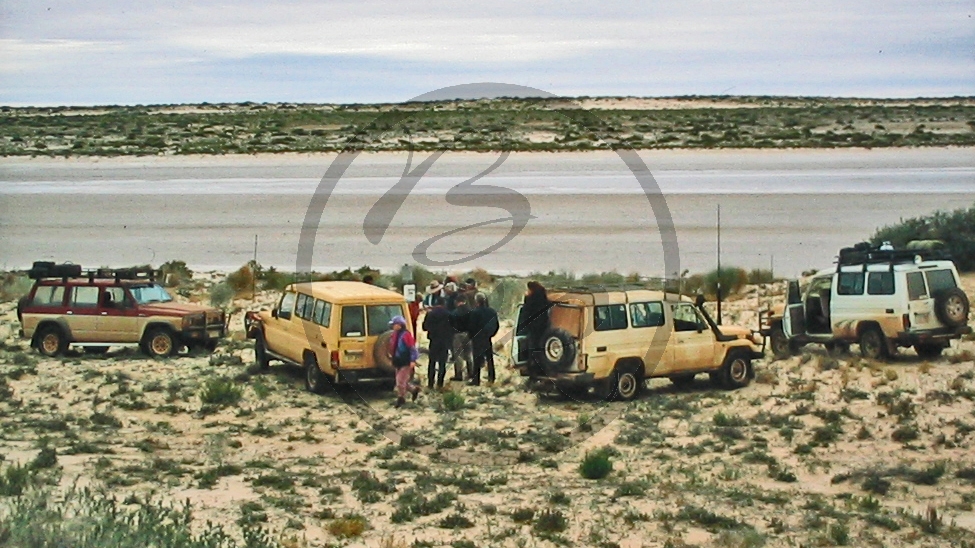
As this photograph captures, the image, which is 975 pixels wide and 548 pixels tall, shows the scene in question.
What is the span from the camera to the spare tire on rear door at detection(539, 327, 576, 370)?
19672mm

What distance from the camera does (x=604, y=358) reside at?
780 inches

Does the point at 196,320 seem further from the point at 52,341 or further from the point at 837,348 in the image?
the point at 837,348

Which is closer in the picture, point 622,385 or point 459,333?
point 622,385

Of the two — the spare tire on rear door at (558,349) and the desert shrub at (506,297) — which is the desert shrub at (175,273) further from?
the spare tire on rear door at (558,349)

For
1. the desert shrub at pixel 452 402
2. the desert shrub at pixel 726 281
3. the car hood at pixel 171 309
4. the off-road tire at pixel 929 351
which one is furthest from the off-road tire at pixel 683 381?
the desert shrub at pixel 726 281

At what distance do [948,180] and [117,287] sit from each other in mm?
43686

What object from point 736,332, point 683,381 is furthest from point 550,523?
point 736,332

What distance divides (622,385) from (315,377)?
15.2 ft

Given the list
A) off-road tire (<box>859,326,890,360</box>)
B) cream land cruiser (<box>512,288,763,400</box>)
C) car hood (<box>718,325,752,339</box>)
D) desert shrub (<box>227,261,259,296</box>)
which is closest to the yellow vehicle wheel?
cream land cruiser (<box>512,288,763,400</box>)

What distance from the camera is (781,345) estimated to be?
78.7 feet

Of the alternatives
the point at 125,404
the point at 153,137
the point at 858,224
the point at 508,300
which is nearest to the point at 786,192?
the point at 858,224

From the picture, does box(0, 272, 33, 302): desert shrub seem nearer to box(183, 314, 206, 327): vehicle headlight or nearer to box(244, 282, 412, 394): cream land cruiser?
box(183, 314, 206, 327): vehicle headlight

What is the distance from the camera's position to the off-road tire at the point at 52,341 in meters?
24.6

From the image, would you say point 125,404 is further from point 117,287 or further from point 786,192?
point 786,192
